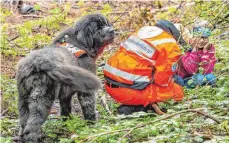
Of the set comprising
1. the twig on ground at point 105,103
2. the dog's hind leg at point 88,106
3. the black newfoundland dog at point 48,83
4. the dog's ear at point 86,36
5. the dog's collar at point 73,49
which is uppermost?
the dog's ear at point 86,36

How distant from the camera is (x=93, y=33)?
6.76 m

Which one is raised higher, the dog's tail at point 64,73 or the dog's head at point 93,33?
the dog's head at point 93,33

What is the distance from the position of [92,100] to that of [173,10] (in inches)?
206

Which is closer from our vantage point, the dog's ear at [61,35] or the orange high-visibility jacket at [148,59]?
the orange high-visibility jacket at [148,59]

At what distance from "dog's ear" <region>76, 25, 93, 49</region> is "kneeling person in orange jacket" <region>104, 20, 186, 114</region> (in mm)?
498

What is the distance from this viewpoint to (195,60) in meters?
6.78

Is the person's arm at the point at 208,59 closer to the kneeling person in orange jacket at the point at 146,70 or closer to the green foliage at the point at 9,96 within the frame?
the kneeling person in orange jacket at the point at 146,70

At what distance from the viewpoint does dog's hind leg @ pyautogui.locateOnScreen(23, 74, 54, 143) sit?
18.1ft

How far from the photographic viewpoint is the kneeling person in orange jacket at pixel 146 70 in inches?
240

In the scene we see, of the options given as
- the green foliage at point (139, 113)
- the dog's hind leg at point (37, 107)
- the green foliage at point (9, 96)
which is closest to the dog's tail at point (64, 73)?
the dog's hind leg at point (37, 107)

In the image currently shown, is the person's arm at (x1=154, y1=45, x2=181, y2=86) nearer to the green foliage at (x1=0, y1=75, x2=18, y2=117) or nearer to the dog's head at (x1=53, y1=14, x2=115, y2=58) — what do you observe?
the dog's head at (x1=53, y1=14, x2=115, y2=58)

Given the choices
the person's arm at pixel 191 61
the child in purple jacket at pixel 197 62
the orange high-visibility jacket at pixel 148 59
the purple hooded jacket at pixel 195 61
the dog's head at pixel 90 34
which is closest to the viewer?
the orange high-visibility jacket at pixel 148 59


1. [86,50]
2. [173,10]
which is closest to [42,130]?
[86,50]

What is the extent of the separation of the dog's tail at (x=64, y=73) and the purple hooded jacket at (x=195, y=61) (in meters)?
1.81
